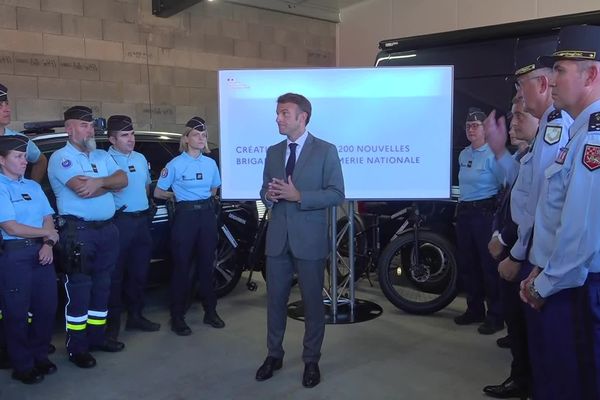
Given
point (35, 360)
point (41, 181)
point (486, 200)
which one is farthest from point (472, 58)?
point (35, 360)

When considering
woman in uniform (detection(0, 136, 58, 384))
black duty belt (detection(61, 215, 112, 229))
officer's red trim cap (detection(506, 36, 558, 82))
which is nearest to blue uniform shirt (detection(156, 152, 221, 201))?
black duty belt (detection(61, 215, 112, 229))

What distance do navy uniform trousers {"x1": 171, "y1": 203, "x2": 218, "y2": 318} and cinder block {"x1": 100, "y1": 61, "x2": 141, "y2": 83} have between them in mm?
3196

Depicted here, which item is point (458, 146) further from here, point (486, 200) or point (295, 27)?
point (295, 27)

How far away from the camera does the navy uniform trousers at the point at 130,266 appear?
149 inches

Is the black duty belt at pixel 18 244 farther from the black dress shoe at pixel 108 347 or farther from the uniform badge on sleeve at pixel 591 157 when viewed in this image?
the uniform badge on sleeve at pixel 591 157

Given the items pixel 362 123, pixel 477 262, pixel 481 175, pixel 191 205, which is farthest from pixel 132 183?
pixel 477 262

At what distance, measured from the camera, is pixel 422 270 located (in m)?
4.49

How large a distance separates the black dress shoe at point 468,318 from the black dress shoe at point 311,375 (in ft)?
4.92

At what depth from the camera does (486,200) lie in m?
4.04

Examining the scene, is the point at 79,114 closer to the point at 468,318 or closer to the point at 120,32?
the point at 468,318

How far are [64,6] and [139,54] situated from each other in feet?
3.16

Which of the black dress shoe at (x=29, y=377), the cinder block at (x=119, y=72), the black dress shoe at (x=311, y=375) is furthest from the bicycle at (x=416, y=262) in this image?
the cinder block at (x=119, y=72)

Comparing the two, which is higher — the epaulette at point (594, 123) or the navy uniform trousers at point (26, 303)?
the epaulette at point (594, 123)

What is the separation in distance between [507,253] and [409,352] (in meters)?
1.23
